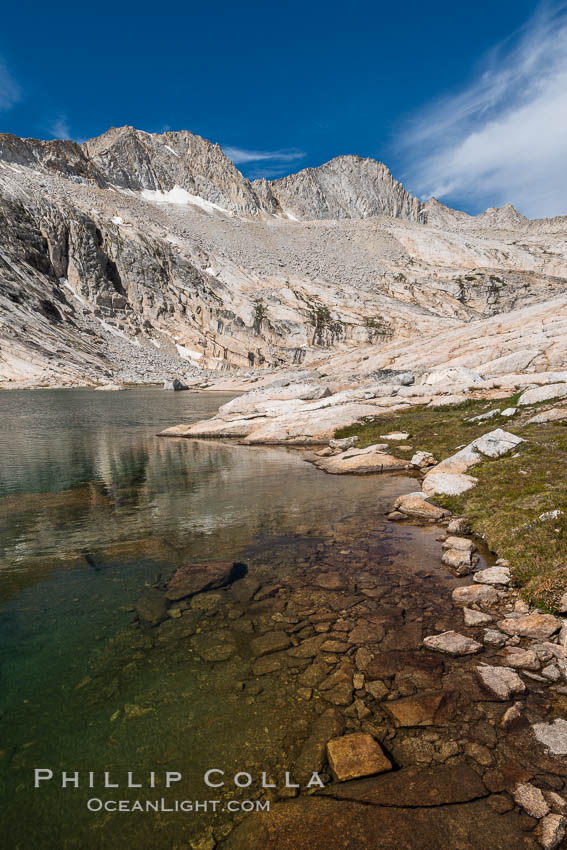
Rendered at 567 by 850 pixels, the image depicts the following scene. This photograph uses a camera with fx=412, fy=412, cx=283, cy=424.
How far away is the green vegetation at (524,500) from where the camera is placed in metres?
10.1

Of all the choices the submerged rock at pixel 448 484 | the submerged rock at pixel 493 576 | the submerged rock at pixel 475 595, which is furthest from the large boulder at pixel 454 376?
the submerged rock at pixel 475 595

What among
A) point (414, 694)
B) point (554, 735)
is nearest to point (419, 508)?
point (414, 694)

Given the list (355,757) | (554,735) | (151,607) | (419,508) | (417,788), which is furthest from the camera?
(419,508)

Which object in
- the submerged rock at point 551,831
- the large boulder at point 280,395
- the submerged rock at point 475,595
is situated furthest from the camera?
the large boulder at point 280,395

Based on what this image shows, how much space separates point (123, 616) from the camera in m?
9.78

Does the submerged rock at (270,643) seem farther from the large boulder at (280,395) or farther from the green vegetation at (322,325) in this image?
the green vegetation at (322,325)

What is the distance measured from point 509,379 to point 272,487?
24461mm

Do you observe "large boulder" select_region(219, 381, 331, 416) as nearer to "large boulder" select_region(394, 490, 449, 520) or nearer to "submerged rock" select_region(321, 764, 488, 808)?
"large boulder" select_region(394, 490, 449, 520)

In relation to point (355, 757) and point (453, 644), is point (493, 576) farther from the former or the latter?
point (355, 757)

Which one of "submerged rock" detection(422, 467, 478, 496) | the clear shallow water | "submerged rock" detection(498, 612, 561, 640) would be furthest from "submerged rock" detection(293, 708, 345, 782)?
"submerged rock" detection(422, 467, 478, 496)

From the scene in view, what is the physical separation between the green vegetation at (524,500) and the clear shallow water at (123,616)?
3.99 m

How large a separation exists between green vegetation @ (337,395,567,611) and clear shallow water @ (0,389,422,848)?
13.1ft

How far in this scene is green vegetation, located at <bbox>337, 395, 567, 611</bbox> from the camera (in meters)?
10.1

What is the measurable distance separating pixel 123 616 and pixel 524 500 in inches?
488
